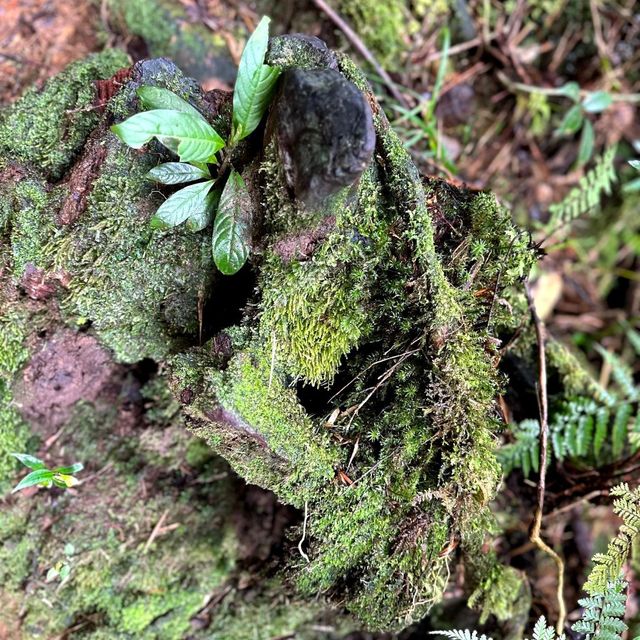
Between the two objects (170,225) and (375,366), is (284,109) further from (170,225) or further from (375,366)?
(375,366)

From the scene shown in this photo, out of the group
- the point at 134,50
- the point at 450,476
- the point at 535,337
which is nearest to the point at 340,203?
the point at 450,476

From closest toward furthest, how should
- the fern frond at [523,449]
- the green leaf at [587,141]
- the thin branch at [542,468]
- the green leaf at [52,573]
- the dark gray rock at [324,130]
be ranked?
the dark gray rock at [324,130] < the green leaf at [52,573] < the thin branch at [542,468] < the fern frond at [523,449] < the green leaf at [587,141]

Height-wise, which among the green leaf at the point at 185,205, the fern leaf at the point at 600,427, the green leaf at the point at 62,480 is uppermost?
the green leaf at the point at 185,205

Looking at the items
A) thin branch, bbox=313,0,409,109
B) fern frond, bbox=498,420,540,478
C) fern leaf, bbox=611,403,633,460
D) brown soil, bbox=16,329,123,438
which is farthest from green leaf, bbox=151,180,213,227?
fern leaf, bbox=611,403,633,460

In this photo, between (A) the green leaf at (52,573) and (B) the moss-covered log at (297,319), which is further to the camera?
(A) the green leaf at (52,573)

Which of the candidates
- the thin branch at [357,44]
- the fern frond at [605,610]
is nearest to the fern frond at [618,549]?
the fern frond at [605,610]

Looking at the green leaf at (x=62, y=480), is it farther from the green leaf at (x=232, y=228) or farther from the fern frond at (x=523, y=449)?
the fern frond at (x=523, y=449)
